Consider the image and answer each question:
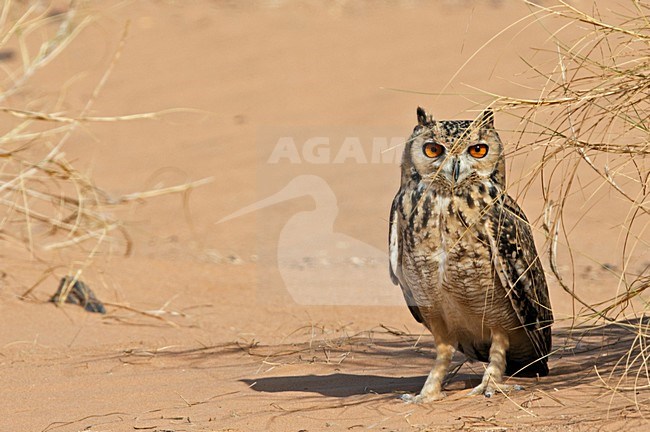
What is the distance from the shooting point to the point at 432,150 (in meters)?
4.00

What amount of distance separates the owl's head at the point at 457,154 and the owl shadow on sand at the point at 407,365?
0.76 m

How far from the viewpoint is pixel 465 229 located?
3811mm

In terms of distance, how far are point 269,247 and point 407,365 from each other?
4.92 meters

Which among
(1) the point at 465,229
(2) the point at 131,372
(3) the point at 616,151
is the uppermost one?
(3) the point at 616,151

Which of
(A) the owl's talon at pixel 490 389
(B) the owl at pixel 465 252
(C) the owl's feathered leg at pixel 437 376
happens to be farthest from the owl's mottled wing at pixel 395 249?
(A) the owl's talon at pixel 490 389

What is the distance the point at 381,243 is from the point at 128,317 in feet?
12.2

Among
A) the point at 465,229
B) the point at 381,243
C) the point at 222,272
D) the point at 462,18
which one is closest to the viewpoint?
the point at 465,229

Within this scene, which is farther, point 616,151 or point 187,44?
point 187,44

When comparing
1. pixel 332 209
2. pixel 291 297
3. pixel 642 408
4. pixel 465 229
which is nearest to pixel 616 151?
pixel 465 229

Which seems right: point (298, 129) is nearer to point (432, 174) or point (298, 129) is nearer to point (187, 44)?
point (187, 44)

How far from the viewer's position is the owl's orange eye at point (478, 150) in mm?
3959

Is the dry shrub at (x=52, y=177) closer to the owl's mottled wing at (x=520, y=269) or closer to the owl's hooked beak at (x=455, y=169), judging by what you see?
the owl's hooked beak at (x=455, y=169)

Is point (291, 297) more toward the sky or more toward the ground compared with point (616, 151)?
more toward the ground

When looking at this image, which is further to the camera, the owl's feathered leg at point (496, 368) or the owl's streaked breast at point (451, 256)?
the owl's feathered leg at point (496, 368)
